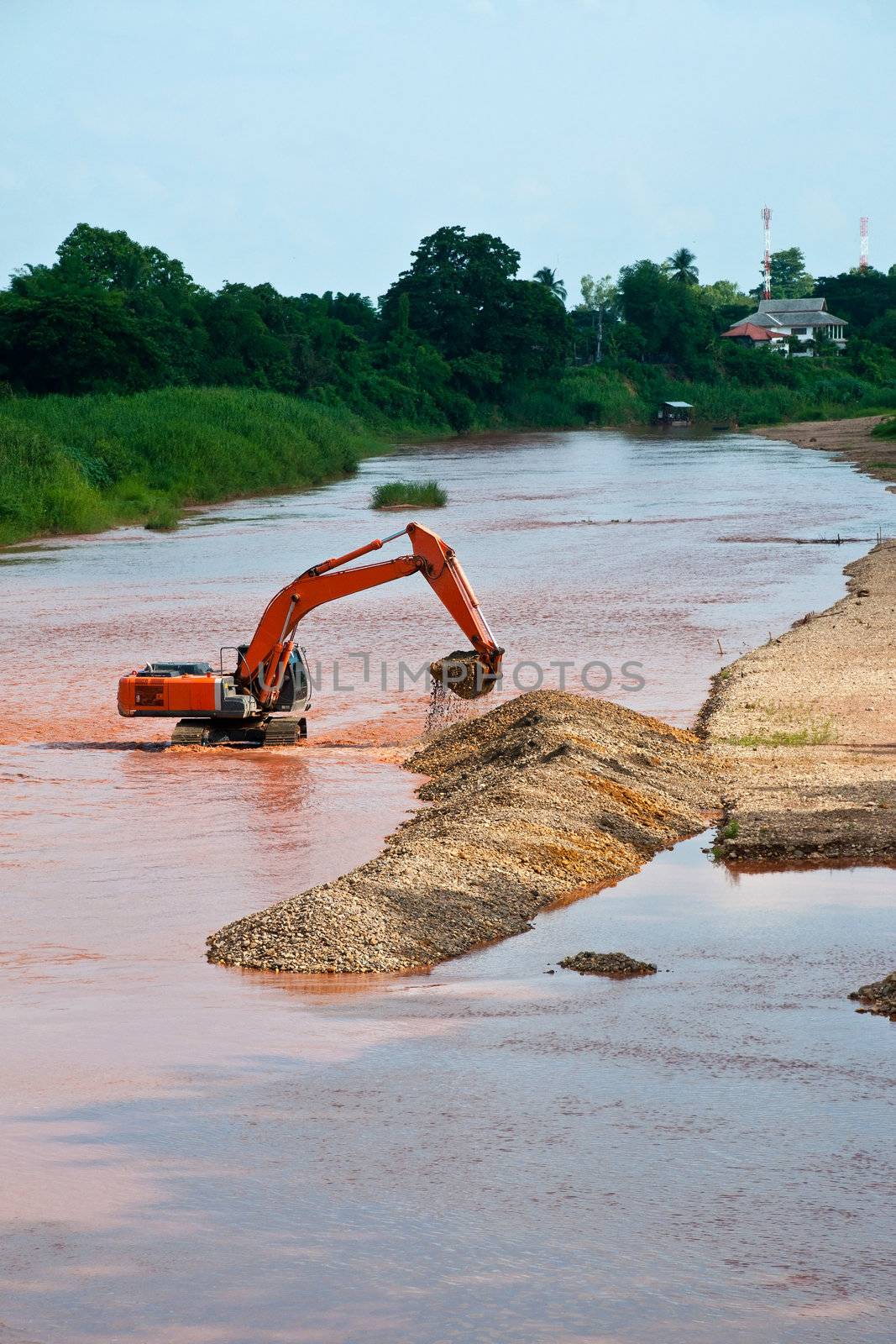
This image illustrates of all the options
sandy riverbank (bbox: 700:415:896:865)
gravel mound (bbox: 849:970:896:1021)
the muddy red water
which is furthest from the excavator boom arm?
gravel mound (bbox: 849:970:896:1021)

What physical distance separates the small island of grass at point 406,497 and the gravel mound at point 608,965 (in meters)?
41.8

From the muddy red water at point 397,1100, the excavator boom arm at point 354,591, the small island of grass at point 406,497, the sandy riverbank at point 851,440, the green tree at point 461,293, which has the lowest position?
the muddy red water at point 397,1100

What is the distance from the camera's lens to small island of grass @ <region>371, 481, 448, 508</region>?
169 ft

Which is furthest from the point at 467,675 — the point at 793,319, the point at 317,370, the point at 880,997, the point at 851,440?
the point at 793,319

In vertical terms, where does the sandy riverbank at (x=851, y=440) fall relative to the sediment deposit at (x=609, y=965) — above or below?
above

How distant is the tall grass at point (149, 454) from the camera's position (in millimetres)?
45650

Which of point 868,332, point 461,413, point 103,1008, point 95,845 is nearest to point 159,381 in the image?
point 461,413

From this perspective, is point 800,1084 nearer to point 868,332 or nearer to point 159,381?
point 159,381

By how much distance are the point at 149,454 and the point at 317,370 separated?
34233 millimetres

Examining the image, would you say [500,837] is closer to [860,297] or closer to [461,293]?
[461,293]

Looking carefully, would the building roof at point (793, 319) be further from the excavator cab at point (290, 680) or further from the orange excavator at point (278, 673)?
the orange excavator at point (278, 673)

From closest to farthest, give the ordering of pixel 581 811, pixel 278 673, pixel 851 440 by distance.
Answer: pixel 581 811 → pixel 278 673 → pixel 851 440

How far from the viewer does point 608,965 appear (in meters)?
10.0

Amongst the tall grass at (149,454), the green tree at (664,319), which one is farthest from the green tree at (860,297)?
the tall grass at (149,454)
